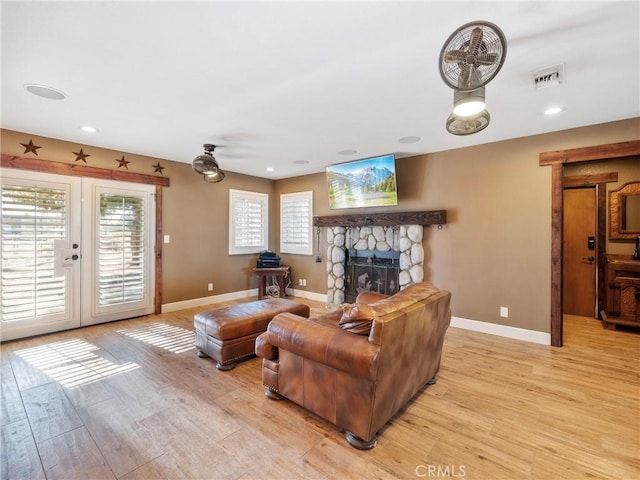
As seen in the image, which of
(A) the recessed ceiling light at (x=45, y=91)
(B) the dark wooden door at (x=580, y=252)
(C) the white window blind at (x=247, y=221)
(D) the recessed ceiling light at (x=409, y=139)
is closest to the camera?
(A) the recessed ceiling light at (x=45, y=91)

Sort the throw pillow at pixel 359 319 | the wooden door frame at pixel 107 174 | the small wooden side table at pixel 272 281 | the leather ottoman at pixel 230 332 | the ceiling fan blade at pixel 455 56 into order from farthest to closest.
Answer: the small wooden side table at pixel 272 281
the wooden door frame at pixel 107 174
the leather ottoman at pixel 230 332
the throw pillow at pixel 359 319
the ceiling fan blade at pixel 455 56

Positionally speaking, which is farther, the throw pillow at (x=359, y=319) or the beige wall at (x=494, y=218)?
the beige wall at (x=494, y=218)

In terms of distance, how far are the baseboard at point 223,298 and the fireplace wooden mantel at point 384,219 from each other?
1.46 m

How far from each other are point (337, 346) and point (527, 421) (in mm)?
1530

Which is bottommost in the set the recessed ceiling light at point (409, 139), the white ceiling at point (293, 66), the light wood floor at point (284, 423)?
the light wood floor at point (284, 423)

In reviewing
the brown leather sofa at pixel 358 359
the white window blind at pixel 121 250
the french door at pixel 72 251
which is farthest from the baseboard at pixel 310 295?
the brown leather sofa at pixel 358 359

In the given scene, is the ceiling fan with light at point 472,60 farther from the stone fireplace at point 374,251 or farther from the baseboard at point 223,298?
the baseboard at point 223,298

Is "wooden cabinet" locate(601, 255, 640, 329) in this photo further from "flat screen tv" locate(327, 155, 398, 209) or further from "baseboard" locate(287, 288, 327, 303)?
"baseboard" locate(287, 288, 327, 303)

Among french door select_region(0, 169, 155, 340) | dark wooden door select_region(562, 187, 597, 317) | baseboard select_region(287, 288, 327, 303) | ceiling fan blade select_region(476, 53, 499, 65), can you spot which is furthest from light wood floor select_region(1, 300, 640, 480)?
baseboard select_region(287, 288, 327, 303)

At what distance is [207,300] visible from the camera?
5.28 m

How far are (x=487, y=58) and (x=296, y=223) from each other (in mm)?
4794

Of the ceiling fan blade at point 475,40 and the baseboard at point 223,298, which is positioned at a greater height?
the ceiling fan blade at point 475,40

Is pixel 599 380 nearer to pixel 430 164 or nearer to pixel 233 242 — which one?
pixel 430 164

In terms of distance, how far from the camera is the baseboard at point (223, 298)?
4848 millimetres
